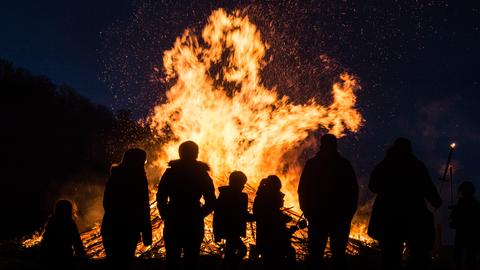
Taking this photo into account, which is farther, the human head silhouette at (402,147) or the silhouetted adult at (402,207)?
the human head silhouette at (402,147)

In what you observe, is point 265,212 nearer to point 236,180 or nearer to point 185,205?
point 236,180

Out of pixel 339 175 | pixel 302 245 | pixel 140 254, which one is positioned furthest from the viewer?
pixel 302 245

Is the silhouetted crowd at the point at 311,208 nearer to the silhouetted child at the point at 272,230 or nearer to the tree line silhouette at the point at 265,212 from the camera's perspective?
the tree line silhouette at the point at 265,212

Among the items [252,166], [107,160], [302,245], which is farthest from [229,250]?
[107,160]

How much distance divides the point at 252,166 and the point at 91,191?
56.1ft

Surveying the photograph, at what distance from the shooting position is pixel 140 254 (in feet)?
A: 35.2

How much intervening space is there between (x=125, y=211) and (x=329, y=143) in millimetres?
2981

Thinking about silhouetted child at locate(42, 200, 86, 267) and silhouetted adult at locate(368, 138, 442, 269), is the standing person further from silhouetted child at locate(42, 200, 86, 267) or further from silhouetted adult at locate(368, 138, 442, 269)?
silhouetted child at locate(42, 200, 86, 267)

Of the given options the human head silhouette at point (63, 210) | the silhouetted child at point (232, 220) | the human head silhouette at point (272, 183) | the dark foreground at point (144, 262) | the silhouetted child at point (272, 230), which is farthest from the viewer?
the dark foreground at point (144, 262)

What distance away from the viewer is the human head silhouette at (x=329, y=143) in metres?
5.88

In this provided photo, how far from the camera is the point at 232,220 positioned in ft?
21.2

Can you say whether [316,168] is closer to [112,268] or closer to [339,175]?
[339,175]
